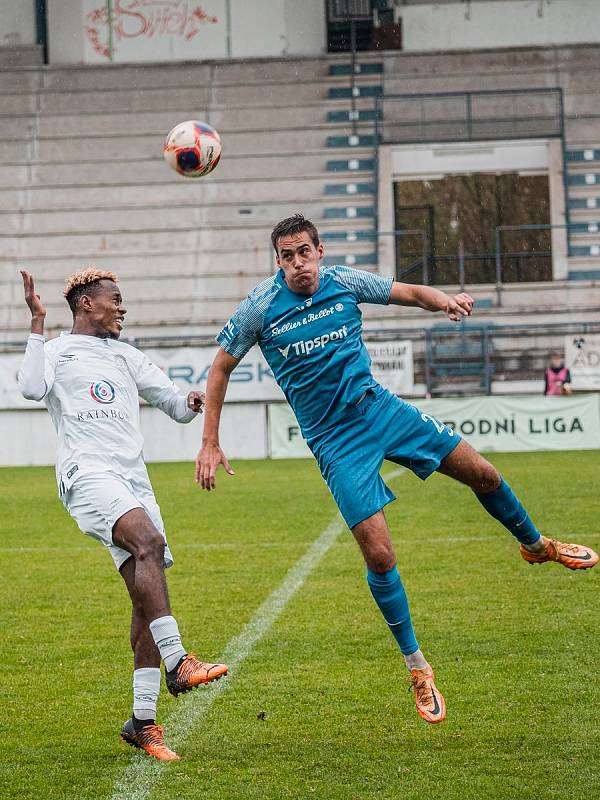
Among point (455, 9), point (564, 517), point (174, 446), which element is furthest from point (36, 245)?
point (564, 517)

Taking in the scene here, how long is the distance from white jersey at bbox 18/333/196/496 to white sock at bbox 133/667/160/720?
33.5 inches

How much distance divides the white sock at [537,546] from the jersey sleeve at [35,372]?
2508 mm

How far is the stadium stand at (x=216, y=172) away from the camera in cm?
2648

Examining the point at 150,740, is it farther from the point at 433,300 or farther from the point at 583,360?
the point at 583,360

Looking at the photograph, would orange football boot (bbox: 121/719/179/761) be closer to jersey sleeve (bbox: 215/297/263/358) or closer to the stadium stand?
jersey sleeve (bbox: 215/297/263/358)

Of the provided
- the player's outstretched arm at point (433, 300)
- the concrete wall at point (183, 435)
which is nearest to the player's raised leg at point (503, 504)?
the player's outstretched arm at point (433, 300)

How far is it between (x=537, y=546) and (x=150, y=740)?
2.20 metres

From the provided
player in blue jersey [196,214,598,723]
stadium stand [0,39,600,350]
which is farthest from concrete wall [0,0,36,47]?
player in blue jersey [196,214,598,723]

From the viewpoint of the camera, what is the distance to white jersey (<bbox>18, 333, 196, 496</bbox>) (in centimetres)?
514

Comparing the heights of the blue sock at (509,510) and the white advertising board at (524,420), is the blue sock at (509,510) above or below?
above

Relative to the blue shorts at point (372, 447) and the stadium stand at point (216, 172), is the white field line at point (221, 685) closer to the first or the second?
the blue shorts at point (372, 447)

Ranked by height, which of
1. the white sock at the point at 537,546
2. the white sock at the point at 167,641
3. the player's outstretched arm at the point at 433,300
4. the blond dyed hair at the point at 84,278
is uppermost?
the blond dyed hair at the point at 84,278

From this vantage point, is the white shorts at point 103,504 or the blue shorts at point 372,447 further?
the blue shorts at point 372,447

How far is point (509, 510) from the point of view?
581 cm
